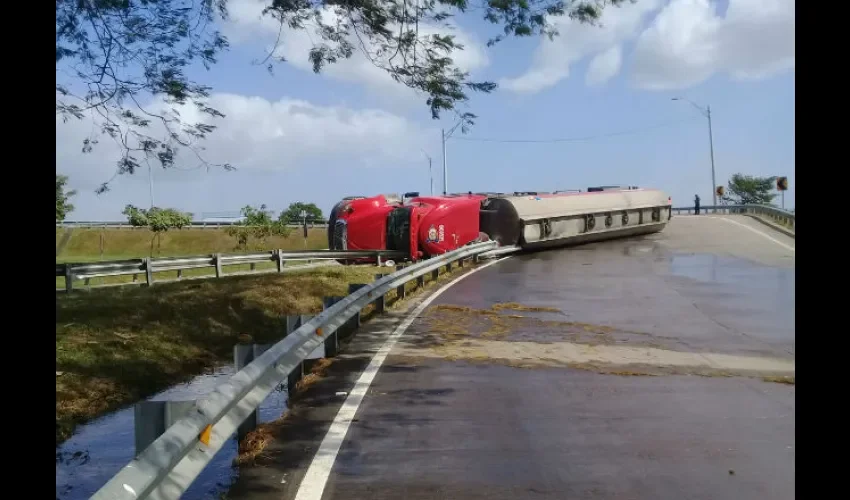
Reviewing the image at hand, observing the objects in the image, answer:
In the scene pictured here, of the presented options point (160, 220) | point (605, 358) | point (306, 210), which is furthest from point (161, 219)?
point (605, 358)

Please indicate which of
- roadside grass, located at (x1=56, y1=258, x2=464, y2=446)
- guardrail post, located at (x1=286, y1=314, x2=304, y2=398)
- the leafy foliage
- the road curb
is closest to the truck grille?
roadside grass, located at (x1=56, y1=258, x2=464, y2=446)

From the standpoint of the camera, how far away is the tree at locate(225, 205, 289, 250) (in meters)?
58.7

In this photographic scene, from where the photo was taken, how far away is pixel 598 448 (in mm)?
6230

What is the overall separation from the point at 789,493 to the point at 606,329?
757 centimetres

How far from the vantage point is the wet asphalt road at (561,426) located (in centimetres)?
539

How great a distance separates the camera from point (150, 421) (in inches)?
164

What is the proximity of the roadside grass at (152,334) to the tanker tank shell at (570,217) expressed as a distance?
8.97 metres

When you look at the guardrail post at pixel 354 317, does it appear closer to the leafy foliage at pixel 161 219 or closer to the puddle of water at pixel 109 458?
the puddle of water at pixel 109 458

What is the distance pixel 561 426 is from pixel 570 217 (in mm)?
22495

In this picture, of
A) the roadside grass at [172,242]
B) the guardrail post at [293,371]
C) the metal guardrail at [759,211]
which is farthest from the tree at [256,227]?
the guardrail post at [293,371]

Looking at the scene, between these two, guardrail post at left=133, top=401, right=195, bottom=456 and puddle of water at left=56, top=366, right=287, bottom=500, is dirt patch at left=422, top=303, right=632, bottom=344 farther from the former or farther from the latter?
guardrail post at left=133, top=401, right=195, bottom=456

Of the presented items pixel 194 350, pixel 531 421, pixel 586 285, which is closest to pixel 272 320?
pixel 194 350

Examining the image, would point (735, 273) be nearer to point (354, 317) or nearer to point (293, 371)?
point (354, 317)
